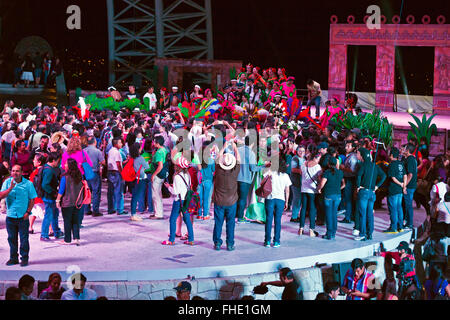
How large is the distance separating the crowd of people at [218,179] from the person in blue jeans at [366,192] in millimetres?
14

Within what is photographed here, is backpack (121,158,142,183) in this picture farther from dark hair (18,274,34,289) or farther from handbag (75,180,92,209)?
dark hair (18,274,34,289)

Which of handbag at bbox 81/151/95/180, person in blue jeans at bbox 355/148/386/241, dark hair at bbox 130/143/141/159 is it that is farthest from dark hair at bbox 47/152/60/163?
person in blue jeans at bbox 355/148/386/241

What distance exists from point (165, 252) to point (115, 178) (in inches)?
88.2

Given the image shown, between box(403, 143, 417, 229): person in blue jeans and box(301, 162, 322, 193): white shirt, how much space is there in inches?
54.6

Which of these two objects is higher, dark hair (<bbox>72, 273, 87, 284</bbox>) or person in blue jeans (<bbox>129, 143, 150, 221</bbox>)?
person in blue jeans (<bbox>129, 143, 150, 221</bbox>)

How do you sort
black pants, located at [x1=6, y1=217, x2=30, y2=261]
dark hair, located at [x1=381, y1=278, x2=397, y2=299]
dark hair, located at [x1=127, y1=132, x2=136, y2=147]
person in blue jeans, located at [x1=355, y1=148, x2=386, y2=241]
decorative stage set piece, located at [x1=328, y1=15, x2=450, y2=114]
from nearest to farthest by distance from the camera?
1. dark hair, located at [x1=381, y1=278, x2=397, y2=299]
2. black pants, located at [x1=6, y1=217, x2=30, y2=261]
3. person in blue jeans, located at [x1=355, y1=148, x2=386, y2=241]
4. dark hair, located at [x1=127, y1=132, x2=136, y2=147]
5. decorative stage set piece, located at [x1=328, y1=15, x2=450, y2=114]

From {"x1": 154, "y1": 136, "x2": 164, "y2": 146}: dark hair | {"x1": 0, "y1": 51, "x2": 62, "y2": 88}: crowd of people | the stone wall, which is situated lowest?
the stone wall

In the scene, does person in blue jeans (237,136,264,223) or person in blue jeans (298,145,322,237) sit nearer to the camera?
person in blue jeans (298,145,322,237)

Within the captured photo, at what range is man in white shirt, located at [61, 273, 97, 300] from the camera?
749cm

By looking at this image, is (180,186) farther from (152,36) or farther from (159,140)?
(152,36)

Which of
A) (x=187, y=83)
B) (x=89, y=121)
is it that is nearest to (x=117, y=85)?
(x=187, y=83)

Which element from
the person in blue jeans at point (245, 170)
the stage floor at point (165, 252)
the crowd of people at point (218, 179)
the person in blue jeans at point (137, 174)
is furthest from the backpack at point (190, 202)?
the person in blue jeans at point (137, 174)

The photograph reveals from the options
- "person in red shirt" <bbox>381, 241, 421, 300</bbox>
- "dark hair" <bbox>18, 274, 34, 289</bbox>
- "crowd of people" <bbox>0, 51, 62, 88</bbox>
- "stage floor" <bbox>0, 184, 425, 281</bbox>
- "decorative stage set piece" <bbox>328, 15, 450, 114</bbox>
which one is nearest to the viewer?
"dark hair" <bbox>18, 274, 34, 289</bbox>

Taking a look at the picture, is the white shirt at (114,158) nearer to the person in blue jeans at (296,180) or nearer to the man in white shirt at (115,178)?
the man in white shirt at (115,178)
